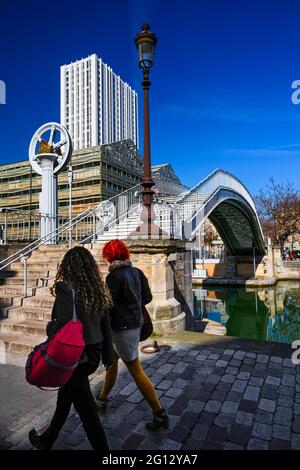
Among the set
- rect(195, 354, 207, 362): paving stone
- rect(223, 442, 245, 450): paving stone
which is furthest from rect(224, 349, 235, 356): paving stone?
rect(223, 442, 245, 450): paving stone

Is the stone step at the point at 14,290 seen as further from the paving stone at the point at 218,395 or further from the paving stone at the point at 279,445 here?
the paving stone at the point at 279,445

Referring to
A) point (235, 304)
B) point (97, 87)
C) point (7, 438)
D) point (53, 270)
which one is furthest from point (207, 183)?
point (97, 87)

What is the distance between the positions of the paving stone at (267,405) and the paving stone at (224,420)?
15.1 inches

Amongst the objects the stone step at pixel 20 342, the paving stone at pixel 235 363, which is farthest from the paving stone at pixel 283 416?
the stone step at pixel 20 342

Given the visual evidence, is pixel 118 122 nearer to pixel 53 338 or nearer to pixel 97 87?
pixel 97 87

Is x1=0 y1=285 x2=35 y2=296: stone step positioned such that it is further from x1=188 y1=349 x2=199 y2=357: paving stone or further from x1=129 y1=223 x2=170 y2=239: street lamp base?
x1=188 y1=349 x2=199 y2=357: paving stone

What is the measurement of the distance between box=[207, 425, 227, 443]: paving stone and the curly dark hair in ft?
4.78

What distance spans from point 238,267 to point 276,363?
31.4 metres

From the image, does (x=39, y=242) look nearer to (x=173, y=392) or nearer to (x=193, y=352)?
(x=193, y=352)

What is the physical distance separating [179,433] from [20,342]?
316 cm

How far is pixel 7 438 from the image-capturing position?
2715mm

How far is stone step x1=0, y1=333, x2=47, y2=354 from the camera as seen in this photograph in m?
4.85

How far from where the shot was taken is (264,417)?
306 cm

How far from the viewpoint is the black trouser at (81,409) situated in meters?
2.33
